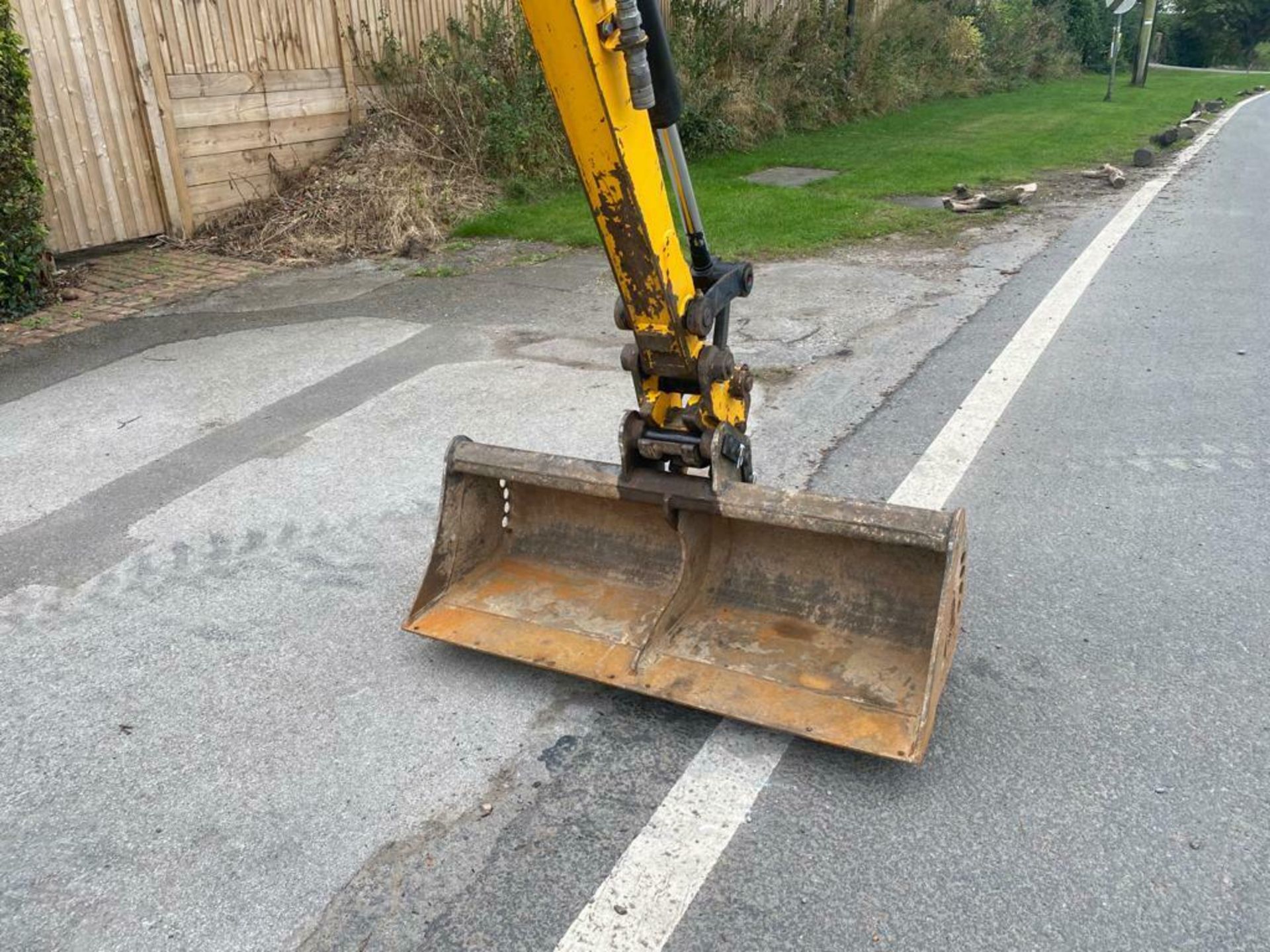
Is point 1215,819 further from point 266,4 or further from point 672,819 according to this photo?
point 266,4

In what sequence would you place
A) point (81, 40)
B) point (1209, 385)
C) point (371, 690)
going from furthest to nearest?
1. point (81, 40)
2. point (1209, 385)
3. point (371, 690)

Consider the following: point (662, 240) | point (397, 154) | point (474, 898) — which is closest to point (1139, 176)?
point (397, 154)

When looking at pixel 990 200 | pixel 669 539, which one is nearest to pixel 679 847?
pixel 669 539

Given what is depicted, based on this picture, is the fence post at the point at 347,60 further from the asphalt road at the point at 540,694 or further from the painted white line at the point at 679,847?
the painted white line at the point at 679,847

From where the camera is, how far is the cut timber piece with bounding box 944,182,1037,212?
11.1 meters

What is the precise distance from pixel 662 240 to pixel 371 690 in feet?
5.54

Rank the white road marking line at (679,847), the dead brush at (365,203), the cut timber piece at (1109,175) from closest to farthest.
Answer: the white road marking line at (679,847) → the dead brush at (365,203) → the cut timber piece at (1109,175)

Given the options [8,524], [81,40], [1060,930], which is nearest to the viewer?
[1060,930]

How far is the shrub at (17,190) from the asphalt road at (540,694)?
1.85 m

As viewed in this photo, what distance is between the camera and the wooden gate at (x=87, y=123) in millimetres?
8562

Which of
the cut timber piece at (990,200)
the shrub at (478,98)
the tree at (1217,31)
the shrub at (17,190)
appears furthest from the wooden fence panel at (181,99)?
the tree at (1217,31)

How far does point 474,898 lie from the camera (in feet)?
8.22

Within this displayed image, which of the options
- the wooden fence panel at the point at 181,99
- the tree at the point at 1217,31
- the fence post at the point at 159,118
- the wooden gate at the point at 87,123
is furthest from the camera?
the tree at the point at 1217,31

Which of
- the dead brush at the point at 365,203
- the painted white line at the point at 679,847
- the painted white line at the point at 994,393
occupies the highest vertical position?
the dead brush at the point at 365,203
